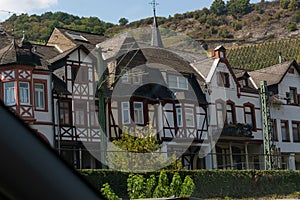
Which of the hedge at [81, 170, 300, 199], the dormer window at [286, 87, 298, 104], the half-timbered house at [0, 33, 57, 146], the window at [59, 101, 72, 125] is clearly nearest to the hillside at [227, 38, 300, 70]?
the dormer window at [286, 87, 298, 104]

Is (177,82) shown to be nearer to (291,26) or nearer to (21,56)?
(21,56)

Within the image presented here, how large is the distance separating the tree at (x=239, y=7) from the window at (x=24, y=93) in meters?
132

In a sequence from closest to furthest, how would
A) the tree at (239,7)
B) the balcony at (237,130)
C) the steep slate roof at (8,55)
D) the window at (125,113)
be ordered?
the steep slate roof at (8,55) → the window at (125,113) → the balcony at (237,130) → the tree at (239,7)

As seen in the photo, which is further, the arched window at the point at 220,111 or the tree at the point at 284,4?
the tree at the point at 284,4

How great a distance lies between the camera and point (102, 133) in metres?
31.3

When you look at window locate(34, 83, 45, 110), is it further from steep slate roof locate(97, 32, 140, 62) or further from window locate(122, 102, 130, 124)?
window locate(122, 102, 130, 124)

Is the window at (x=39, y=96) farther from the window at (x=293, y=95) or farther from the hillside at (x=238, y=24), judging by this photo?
the hillside at (x=238, y=24)

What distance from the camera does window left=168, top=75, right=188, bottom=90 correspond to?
40875 mm

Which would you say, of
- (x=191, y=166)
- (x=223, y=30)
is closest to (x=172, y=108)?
(x=191, y=166)

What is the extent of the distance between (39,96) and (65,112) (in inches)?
82.1

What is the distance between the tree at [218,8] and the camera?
161m

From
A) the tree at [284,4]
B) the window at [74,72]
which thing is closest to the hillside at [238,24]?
the tree at [284,4]

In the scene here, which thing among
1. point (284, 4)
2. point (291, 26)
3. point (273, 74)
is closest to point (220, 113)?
point (273, 74)

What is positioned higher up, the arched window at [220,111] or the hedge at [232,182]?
the arched window at [220,111]
